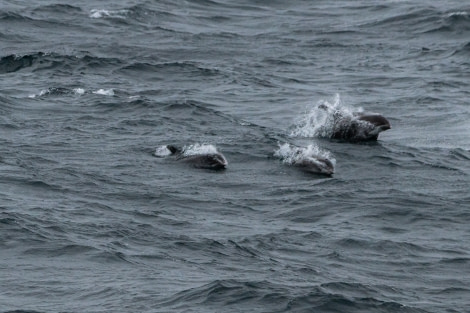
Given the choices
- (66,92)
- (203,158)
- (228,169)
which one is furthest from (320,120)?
(66,92)

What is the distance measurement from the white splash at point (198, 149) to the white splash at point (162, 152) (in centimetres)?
43

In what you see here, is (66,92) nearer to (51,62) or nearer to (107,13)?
(51,62)

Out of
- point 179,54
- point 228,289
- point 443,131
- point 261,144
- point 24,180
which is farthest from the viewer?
point 179,54

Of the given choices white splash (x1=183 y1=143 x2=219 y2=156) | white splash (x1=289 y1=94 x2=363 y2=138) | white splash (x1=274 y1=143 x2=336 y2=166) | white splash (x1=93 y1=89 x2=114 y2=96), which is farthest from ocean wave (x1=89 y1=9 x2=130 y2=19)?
white splash (x1=274 y1=143 x2=336 y2=166)

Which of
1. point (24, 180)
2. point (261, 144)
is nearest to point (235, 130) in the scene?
point (261, 144)

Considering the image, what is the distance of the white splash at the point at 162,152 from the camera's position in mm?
33594

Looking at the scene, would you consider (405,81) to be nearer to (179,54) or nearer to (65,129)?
(179,54)

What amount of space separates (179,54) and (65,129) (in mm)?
13241

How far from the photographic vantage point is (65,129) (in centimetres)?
3600

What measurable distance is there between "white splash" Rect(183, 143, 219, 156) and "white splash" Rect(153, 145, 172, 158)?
16.8 inches

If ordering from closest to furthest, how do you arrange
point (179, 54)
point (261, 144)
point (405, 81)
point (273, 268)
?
point (273, 268) → point (261, 144) → point (405, 81) → point (179, 54)

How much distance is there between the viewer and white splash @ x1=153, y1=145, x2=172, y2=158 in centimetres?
3359

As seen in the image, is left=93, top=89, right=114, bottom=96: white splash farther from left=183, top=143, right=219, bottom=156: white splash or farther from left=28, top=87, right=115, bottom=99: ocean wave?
left=183, top=143, right=219, bottom=156: white splash

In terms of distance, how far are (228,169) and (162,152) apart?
1.97 metres
